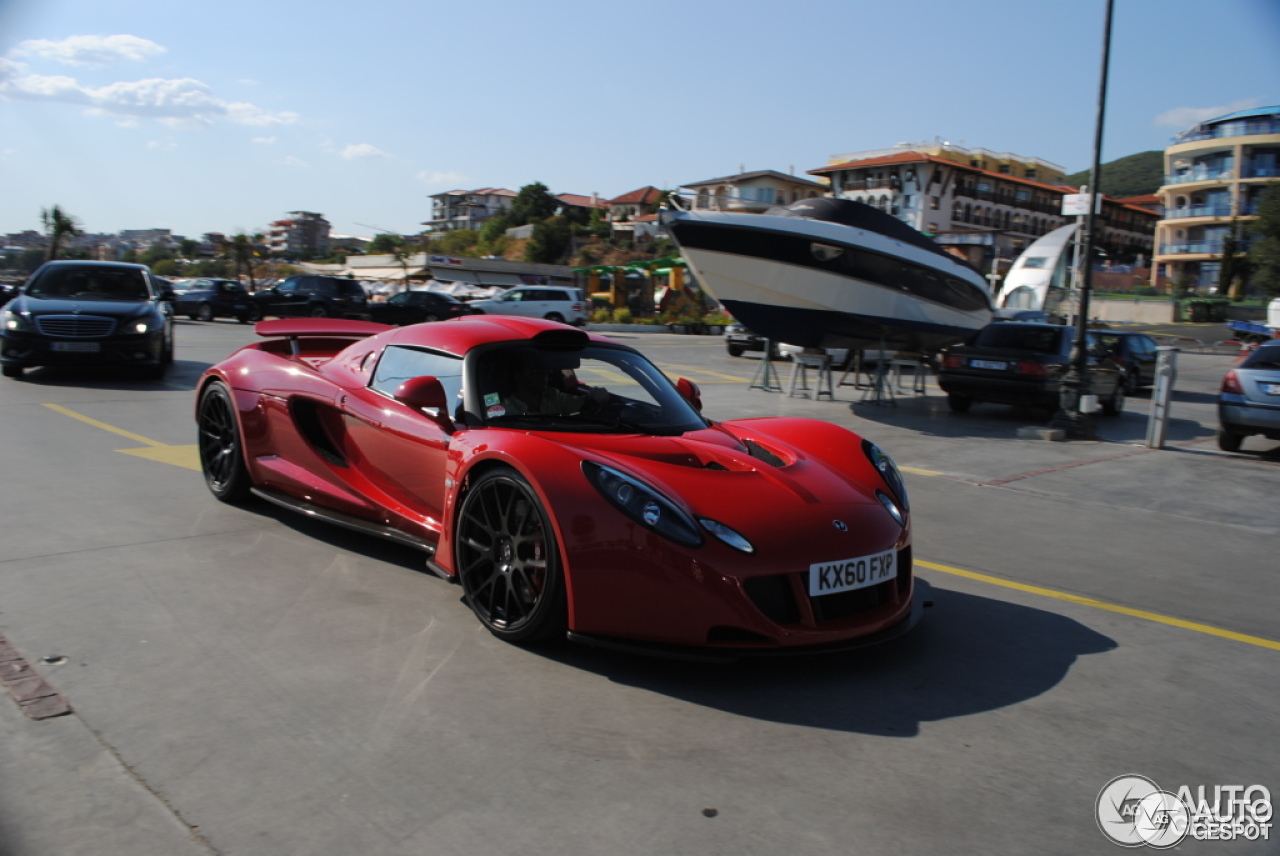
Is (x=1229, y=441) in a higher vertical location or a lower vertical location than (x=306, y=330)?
lower

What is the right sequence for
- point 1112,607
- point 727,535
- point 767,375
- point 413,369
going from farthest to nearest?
point 767,375, point 413,369, point 1112,607, point 727,535

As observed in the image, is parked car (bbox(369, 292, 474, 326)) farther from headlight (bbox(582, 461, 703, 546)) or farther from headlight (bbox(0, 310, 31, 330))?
headlight (bbox(582, 461, 703, 546))

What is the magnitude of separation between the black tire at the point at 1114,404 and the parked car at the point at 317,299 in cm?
2290

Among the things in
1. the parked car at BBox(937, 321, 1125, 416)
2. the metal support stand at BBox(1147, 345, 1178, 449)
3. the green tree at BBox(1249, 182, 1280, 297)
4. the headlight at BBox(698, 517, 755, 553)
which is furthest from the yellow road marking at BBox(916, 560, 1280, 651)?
the green tree at BBox(1249, 182, 1280, 297)

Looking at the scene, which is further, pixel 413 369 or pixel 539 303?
pixel 539 303

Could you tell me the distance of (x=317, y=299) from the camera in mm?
30703

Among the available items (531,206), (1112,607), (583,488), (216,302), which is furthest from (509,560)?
(531,206)

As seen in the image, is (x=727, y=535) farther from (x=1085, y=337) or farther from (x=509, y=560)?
(x=1085, y=337)

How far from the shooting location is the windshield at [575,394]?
4.55 metres

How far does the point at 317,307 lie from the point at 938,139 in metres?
99.4

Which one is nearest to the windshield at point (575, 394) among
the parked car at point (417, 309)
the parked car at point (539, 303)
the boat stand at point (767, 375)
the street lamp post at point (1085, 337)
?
the street lamp post at point (1085, 337)

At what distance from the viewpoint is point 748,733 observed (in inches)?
126

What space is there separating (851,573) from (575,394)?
1792mm

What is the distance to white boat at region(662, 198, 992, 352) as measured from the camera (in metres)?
14.6
